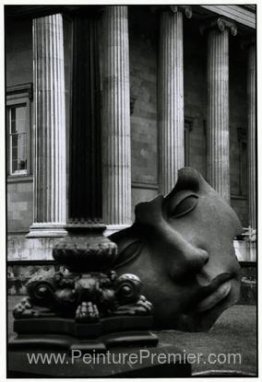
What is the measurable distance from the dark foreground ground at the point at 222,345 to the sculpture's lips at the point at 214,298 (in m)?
0.62

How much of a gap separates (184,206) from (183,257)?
144 centimetres

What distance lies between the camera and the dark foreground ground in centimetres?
951

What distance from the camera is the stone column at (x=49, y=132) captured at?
25.1 m

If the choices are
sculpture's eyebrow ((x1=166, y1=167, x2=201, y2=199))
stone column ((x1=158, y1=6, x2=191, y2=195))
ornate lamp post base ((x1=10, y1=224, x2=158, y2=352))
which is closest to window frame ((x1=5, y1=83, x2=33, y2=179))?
stone column ((x1=158, y1=6, x2=191, y2=195))

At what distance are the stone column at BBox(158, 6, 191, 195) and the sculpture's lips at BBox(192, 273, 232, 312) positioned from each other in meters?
20.1

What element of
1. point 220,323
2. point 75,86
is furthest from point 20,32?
point 75,86

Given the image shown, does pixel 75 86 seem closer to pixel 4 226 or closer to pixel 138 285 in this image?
pixel 4 226

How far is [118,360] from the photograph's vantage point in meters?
6.85

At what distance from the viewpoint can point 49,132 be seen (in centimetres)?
2530

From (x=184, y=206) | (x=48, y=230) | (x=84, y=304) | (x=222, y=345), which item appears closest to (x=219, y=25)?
(x=48, y=230)

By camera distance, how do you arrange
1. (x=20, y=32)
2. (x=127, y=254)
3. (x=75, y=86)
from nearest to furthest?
(x=75, y=86)
(x=127, y=254)
(x=20, y=32)

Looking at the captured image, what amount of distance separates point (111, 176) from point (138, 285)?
1979 centimetres

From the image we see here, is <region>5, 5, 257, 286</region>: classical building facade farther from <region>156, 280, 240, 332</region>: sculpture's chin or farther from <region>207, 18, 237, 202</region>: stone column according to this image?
<region>156, 280, 240, 332</region>: sculpture's chin

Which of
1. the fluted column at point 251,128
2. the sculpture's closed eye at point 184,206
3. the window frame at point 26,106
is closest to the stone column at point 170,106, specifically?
the window frame at point 26,106
